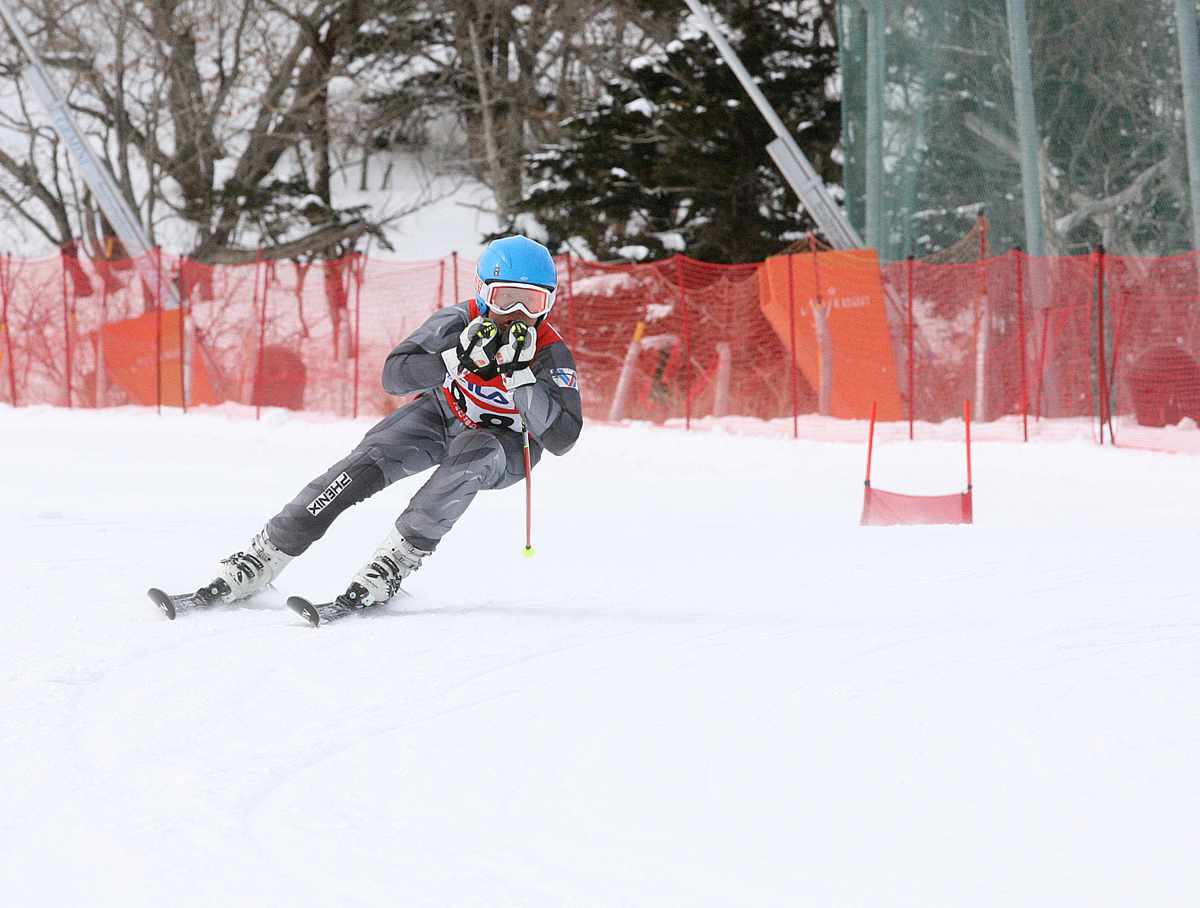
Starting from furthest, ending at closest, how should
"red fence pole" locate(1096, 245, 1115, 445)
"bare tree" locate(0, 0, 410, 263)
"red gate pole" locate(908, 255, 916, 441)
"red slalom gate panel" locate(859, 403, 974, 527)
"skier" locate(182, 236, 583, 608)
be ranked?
"bare tree" locate(0, 0, 410, 263)
"red gate pole" locate(908, 255, 916, 441)
"red fence pole" locate(1096, 245, 1115, 445)
"red slalom gate panel" locate(859, 403, 974, 527)
"skier" locate(182, 236, 583, 608)

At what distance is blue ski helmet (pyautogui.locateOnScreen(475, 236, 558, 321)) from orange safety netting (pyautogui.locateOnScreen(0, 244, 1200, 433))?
839cm

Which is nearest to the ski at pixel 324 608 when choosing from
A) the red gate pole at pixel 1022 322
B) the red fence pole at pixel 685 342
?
the red gate pole at pixel 1022 322

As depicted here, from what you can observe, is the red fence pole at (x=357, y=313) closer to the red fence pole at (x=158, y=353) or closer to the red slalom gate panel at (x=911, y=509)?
the red fence pole at (x=158, y=353)

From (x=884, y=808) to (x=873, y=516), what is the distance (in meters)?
5.84

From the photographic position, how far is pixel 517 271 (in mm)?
4898

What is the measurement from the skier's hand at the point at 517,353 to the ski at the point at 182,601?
153 cm

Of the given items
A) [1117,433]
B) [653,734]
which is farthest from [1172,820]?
[1117,433]

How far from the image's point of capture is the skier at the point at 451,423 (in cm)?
487

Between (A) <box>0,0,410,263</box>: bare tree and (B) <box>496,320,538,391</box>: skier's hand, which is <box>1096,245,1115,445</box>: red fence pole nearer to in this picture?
(B) <box>496,320,538,391</box>: skier's hand

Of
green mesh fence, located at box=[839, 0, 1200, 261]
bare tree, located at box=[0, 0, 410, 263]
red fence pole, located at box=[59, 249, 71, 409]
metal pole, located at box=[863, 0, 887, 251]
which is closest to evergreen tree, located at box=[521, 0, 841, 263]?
green mesh fence, located at box=[839, 0, 1200, 261]

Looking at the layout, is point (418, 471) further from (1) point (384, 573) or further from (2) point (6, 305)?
(2) point (6, 305)

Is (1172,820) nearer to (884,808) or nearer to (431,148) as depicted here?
(884,808)

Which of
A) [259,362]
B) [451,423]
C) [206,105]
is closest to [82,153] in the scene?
[206,105]

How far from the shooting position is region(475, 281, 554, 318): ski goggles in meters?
4.92
